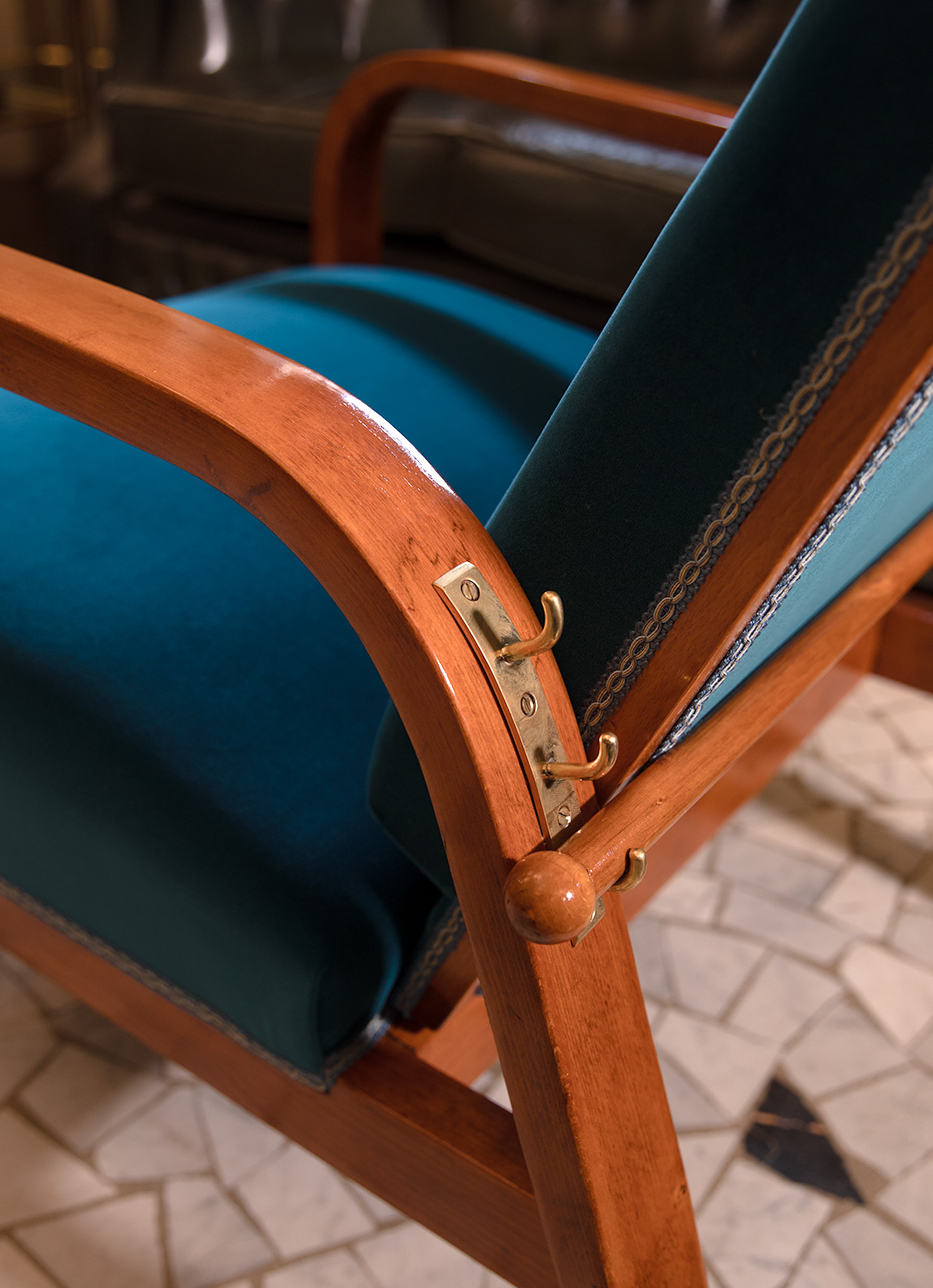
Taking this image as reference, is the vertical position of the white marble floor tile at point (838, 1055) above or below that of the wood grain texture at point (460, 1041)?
below

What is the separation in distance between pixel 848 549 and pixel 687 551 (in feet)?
0.43

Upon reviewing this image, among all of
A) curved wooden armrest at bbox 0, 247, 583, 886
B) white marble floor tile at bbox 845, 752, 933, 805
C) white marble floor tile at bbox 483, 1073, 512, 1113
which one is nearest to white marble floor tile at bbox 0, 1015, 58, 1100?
white marble floor tile at bbox 483, 1073, 512, 1113

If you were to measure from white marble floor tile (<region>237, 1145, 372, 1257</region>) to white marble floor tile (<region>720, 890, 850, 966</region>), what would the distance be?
414mm

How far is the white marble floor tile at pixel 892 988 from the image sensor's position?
0.86 m

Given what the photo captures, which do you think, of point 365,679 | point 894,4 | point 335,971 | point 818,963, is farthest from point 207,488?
point 818,963

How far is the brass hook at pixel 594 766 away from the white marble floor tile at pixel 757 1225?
1.67ft

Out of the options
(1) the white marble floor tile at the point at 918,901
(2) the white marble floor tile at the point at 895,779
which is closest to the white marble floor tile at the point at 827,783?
(2) the white marble floor tile at the point at 895,779

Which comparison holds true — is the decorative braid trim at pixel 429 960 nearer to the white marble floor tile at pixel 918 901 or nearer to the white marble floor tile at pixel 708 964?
the white marble floor tile at pixel 708 964

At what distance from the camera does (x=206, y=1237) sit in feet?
2.25

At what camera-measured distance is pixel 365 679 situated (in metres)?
0.53

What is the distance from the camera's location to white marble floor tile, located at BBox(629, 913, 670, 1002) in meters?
0.88

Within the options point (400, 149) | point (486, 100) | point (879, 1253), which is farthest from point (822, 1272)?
point (400, 149)

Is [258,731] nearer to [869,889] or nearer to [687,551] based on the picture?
[687,551]

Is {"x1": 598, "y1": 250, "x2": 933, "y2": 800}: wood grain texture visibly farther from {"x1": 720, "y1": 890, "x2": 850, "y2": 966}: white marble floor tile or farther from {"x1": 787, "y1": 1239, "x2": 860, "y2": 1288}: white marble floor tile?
{"x1": 720, "y1": 890, "x2": 850, "y2": 966}: white marble floor tile
